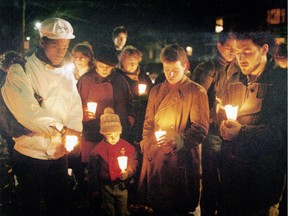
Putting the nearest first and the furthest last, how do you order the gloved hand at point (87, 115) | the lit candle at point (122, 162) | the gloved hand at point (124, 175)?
the lit candle at point (122, 162) → the gloved hand at point (124, 175) → the gloved hand at point (87, 115)

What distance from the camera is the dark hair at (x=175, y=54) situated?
5.46m

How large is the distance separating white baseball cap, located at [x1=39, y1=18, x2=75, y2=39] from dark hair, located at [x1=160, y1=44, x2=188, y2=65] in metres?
1.57

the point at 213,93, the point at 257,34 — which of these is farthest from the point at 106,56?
the point at 257,34

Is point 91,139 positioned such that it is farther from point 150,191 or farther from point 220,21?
point 220,21

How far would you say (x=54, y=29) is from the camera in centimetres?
538

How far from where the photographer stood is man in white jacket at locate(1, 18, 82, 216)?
17.6ft

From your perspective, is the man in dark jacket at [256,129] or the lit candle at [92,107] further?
the lit candle at [92,107]

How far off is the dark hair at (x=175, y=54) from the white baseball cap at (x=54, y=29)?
1.57 meters

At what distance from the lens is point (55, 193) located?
570 cm

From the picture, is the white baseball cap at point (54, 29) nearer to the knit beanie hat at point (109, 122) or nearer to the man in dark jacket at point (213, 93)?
the knit beanie hat at point (109, 122)

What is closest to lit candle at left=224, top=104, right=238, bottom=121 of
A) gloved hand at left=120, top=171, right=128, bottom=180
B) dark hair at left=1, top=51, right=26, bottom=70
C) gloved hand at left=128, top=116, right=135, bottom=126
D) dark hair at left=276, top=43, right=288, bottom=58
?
dark hair at left=276, top=43, right=288, bottom=58

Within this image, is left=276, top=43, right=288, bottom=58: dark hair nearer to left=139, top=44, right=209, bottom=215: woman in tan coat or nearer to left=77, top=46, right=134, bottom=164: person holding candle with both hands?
left=139, top=44, right=209, bottom=215: woman in tan coat

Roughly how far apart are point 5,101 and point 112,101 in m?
1.65

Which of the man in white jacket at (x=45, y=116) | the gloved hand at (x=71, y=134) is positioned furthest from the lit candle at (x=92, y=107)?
the gloved hand at (x=71, y=134)
